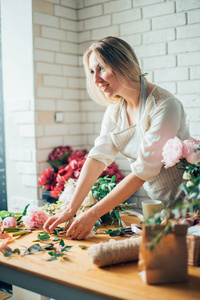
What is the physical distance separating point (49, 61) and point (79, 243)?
6.06 ft

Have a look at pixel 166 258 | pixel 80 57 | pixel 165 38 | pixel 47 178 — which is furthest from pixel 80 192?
pixel 80 57

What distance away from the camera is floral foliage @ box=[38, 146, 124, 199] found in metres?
2.61

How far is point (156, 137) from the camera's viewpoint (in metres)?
1.64

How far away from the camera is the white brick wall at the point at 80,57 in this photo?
2.54 metres

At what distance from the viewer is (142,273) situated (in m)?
1.12

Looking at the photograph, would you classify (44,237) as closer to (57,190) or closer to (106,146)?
(106,146)

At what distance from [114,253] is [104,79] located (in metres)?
0.90

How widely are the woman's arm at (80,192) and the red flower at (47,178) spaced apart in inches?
37.1

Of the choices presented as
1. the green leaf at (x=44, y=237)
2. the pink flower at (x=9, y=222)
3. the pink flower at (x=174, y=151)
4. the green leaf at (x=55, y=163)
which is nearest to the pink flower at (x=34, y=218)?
the pink flower at (x=9, y=222)

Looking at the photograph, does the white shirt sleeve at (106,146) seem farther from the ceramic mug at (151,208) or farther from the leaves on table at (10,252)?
the leaves on table at (10,252)

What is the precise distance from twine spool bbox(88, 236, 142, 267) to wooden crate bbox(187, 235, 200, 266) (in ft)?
0.57

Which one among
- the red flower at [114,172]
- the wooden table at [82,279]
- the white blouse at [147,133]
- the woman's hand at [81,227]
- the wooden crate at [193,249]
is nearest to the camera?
the wooden table at [82,279]

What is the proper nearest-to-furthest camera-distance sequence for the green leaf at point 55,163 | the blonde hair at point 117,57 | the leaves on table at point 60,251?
the leaves on table at point 60,251 < the blonde hair at point 117,57 < the green leaf at point 55,163

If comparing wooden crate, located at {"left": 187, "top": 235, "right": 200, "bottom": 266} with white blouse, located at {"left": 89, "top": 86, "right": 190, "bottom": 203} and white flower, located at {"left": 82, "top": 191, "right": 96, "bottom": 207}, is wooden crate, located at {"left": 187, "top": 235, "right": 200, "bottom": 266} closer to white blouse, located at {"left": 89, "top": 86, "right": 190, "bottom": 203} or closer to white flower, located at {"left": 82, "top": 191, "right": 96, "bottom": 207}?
white blouse, located at {"left": 89, "top": 86, "right": 190, "bottom": 203}
